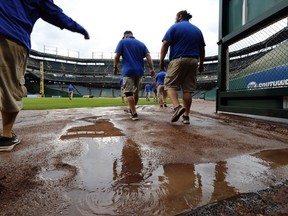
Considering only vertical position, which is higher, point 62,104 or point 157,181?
point 62,104

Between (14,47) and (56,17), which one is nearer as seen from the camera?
(14,47)

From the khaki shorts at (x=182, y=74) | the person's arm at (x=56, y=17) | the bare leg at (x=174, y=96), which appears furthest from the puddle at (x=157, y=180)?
the khaki shorts at (x=182, y=74)

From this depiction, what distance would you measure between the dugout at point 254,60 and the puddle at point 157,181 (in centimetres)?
232

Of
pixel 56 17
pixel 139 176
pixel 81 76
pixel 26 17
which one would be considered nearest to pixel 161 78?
pixel 56 17

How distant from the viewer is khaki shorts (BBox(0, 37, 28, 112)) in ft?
5.70

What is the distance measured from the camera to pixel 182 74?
3.53 m

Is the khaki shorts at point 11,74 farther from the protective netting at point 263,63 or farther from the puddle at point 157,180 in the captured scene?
the protective netting at point 263,63

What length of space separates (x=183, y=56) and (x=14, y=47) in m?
2.38

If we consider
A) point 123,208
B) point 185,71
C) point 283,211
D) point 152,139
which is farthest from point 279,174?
point 185,71

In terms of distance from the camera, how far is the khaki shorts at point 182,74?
344 centimetres

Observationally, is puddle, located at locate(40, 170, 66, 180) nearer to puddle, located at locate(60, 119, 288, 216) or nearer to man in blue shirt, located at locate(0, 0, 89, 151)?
puddle, located at locate(60, 119, 288, 216)

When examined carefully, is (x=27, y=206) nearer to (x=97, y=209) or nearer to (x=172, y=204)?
(x=97, y=209)

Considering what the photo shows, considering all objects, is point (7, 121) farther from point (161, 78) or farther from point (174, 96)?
point (161, 78)

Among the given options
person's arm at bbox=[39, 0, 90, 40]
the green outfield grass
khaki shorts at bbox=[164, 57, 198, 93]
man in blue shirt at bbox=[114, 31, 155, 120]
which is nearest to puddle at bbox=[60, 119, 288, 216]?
person's arm at bbox=[39, 0, 90, 40]
